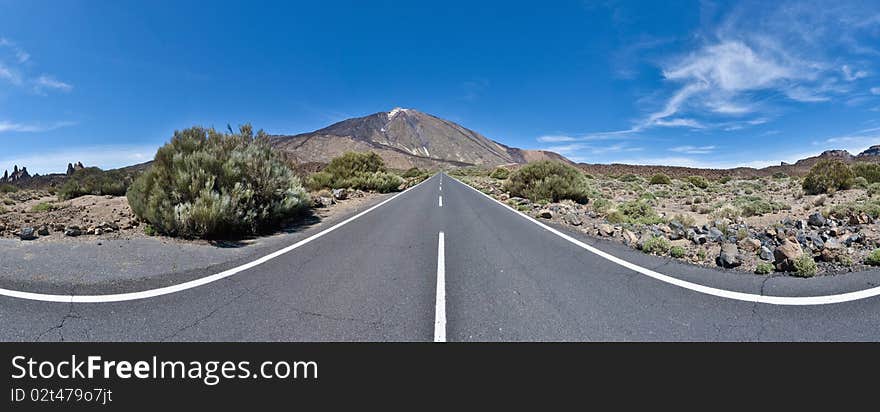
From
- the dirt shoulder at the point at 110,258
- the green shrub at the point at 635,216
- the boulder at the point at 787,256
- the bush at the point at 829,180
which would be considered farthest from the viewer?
the bush at the point at 829,180

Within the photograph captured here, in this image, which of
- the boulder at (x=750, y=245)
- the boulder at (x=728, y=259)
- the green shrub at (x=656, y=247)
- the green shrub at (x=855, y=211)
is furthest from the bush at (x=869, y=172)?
the green shrub at (x=656, y=247)

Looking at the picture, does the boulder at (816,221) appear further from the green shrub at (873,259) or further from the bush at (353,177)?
the bush at (353,177)

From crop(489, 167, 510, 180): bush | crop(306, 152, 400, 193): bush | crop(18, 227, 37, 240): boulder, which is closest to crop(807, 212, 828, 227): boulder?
crop(18, 227, 37, 240): boulder

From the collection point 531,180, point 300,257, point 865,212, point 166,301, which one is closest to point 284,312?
point 166,301

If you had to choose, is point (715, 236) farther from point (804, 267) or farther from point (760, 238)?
point (804, 267)

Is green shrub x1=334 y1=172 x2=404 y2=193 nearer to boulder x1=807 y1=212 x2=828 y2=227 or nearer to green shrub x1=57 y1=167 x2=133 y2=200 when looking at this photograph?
green shrub x1=57 y1=167 x2=133 y2=200

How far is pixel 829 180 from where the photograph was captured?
15.1 m

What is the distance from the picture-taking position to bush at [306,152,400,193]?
22406 millimetres

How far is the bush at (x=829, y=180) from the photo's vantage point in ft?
49.3

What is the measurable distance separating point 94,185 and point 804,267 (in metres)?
27.6

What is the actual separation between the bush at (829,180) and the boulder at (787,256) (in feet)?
53.3

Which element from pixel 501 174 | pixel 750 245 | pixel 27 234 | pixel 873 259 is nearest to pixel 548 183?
pixel 750 245
